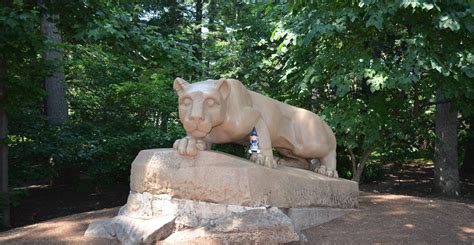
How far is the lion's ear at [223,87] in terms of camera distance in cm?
410

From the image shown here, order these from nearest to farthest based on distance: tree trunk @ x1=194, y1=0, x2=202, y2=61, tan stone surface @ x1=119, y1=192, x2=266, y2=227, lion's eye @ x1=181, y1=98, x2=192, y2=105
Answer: tan stone surface @ x1=119, y1=192, x2=266, y2=227, lion's eye @ x1=181, y1=98, x2=192, y2=105, tree trunk @ x1=194, y1=0, x2=202, y2=61

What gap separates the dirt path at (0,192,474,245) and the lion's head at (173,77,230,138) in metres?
1.39

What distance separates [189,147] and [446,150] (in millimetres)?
6866

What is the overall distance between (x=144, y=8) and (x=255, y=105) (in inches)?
469

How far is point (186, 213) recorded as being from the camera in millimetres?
3939

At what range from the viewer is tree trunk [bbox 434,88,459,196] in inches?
339

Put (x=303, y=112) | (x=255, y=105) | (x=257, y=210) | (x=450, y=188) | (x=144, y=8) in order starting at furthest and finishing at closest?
(x=144, y=8)
(x=450, y=188)
(x=303, y=112)
(x=255, y=105)
(x=257, y=210)

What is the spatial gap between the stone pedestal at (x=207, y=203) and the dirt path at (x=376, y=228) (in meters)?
0.29

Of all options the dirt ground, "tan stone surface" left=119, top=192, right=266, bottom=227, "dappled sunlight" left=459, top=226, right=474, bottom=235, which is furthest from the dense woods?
"tan stone surface" left=119, top=192, right=266, bottom=227

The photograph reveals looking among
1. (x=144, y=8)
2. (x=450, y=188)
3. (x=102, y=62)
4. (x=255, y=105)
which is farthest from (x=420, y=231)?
(x=144, y=8)

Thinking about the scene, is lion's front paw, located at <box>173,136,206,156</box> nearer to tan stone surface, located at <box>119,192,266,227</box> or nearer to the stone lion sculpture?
the stone lion sculpture

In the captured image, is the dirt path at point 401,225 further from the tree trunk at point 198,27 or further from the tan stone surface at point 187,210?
the tree trunk at point 198,27

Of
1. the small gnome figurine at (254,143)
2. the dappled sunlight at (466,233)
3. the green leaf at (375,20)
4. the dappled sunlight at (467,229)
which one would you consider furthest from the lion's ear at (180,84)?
the dappled sunlight at (467,229)

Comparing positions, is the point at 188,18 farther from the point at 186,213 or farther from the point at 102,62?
the point at 186,213
